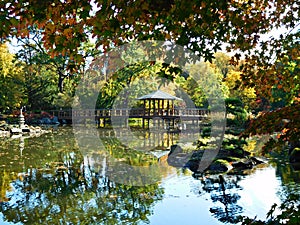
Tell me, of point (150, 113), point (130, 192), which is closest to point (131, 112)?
point (150, 113)

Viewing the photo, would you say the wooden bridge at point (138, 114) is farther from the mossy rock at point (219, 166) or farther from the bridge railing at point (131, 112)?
the mossy rock at point (219, 166)

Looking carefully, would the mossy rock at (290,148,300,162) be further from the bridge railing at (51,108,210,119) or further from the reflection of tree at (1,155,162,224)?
the bridge railing at (51,108,210,119)

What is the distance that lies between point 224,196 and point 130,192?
1.41 m

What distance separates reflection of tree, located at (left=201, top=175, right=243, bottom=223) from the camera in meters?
4.37

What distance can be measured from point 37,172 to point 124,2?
542 cm

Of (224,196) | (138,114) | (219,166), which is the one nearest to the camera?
(224,196)

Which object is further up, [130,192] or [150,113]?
[150,113]

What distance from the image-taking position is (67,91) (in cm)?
2508

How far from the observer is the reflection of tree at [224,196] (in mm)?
4371

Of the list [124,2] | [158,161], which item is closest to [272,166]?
[158,161]

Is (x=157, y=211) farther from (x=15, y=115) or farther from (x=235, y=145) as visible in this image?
(x=15, y=115)

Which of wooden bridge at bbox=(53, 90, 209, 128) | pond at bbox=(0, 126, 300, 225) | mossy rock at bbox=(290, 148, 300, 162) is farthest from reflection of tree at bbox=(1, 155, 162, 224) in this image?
wooden bridge at bbox=(53, 90, 209, 128)

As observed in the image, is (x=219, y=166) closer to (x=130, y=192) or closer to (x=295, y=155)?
(x=295, y=155)

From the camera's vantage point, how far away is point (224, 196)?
5160 millimetres
